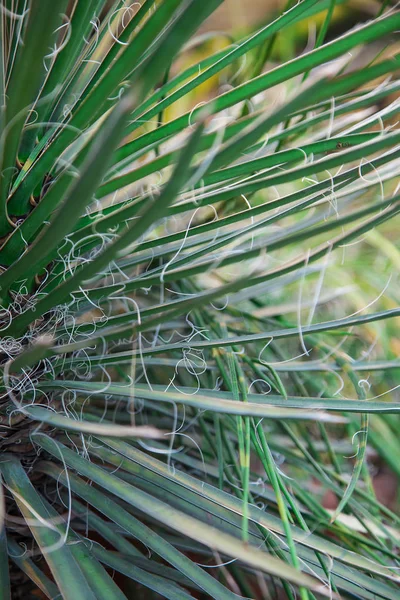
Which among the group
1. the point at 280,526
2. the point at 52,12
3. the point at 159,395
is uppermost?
the point at 52,12

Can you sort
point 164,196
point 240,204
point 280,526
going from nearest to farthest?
point 164,196 → point 280,526 → point 240,204

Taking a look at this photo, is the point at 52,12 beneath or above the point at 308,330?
above

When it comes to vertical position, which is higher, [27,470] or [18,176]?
[18,176]

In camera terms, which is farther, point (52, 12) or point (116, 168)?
point (116, 168)

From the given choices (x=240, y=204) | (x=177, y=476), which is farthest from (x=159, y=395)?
(x=240, y=204)

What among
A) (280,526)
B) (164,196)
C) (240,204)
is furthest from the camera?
(240,204)

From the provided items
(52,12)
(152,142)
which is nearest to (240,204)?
(152,142)

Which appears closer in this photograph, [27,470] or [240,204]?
[27,470]

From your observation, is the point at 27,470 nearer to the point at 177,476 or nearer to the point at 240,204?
the point at 177,476

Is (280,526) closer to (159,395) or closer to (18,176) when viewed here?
(159,395)
